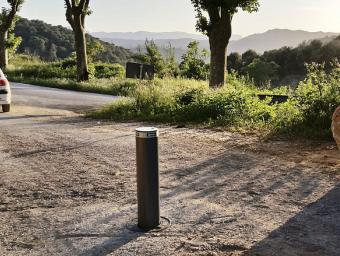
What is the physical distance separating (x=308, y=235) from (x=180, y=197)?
1.57m

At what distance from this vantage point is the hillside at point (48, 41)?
210 feet

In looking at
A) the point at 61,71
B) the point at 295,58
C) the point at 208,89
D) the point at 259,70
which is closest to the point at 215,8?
the point at 208,89

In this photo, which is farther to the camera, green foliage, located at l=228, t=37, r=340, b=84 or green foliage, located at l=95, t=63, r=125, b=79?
green foliage, located at l=228, t=37, r=340, b=84

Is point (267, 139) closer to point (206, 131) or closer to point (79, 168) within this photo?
point (206, 131)

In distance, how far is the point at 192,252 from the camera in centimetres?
391

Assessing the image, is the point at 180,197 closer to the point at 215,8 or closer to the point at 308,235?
the point at 308,235

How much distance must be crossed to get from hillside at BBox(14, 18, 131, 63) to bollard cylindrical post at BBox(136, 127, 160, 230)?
59.5 m

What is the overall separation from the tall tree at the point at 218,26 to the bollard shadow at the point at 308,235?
12.6 m

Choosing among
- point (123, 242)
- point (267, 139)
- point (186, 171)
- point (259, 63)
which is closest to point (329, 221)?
point (123, 242)

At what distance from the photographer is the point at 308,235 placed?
4207mm

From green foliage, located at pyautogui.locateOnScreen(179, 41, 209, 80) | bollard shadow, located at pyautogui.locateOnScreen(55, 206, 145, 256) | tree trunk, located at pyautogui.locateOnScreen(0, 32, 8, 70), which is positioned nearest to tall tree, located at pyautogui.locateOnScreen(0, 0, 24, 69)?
tree trunk, located at pyautogui.locateOnScreen(0, 32, 8, 70)

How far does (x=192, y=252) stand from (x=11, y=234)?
1609mm

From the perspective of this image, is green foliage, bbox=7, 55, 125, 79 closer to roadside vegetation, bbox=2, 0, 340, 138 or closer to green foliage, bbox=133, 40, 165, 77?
roadside vegetation, bbox=2, 0, 340, 138

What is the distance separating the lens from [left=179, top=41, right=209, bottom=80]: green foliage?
2741 cm
